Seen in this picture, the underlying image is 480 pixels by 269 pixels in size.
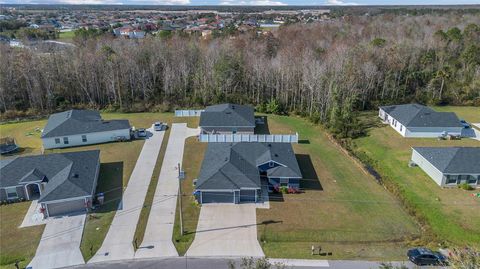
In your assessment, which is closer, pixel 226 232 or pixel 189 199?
pixel 226 232

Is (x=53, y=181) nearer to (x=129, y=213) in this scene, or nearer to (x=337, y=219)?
(x=129, y=213)

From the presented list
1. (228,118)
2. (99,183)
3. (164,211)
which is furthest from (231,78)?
(164,211)

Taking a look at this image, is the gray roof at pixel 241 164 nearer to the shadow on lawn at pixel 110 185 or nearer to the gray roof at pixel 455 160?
the shadow on lawn at pixel 110 185

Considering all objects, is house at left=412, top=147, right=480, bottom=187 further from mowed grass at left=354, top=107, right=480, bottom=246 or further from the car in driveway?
the car in driveway

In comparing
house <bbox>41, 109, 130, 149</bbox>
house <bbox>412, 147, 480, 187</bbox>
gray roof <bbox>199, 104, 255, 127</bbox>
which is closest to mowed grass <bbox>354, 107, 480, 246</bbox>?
house <bbox>412, 147, 480, 187</bbox>

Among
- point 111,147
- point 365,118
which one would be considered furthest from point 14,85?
point 365,118

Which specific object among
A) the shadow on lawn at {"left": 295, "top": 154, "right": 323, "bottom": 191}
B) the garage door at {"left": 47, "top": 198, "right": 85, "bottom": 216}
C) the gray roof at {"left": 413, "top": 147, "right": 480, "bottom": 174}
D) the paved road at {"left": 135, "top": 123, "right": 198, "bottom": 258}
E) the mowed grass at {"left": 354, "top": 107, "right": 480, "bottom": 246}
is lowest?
the mowed grass at {"left": 354, "top": 107, "right": 480, "bottom": 246}
